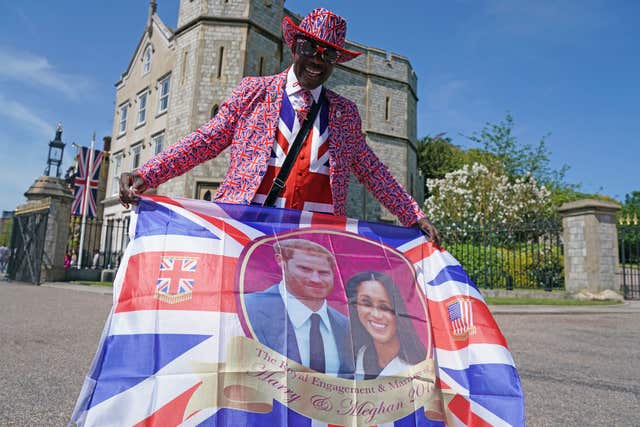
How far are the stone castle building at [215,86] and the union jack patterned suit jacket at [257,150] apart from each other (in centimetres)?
1650

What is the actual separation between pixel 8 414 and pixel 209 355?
2.03m

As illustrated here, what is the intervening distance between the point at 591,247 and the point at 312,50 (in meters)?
12.8

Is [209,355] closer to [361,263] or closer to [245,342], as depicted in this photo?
[245,342]

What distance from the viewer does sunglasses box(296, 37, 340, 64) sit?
2309 millimetres

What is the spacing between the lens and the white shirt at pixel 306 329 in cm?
167

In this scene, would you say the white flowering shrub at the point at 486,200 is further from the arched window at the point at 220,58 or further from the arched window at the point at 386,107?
the arched window at the point at 220,58

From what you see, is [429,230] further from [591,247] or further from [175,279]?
[591,247]

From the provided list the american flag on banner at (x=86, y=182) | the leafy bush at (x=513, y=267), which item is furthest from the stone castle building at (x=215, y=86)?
the leafy bush at (x=513, y=267)

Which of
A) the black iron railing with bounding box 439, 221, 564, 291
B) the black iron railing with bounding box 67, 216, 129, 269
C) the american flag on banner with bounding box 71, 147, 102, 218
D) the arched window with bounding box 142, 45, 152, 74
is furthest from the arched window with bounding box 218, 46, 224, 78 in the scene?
the black iron railing with bounding box 439, 221, 564, 291

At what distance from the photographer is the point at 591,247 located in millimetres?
12602

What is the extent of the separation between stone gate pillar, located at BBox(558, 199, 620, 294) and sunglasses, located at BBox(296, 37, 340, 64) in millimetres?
12705

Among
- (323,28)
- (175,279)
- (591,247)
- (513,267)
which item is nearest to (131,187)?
(175,279)

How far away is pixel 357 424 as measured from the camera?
1629 mm

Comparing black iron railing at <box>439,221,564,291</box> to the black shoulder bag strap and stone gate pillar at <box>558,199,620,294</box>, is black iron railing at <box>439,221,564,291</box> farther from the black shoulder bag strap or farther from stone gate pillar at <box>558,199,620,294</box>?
the black shoulder bag strap
